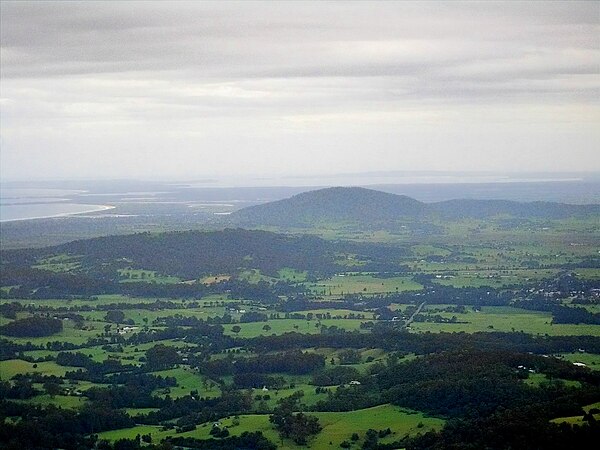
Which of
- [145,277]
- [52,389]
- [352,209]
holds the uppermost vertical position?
[352,209]

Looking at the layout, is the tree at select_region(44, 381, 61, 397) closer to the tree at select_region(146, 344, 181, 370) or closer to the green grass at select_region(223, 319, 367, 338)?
the tree at select_region(146, 344, 181, 370)

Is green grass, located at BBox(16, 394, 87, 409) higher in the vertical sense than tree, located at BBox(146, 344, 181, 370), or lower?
lower

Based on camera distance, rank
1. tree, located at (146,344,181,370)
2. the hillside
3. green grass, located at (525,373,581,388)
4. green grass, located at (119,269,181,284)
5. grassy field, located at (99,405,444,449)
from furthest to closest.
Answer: the hillside < green grass, located at (119,269,181,284) < tree, located at (146,344,181,370) < green grass, located at (525,373,581,388) < grassy field, located at (99,405,444,449)

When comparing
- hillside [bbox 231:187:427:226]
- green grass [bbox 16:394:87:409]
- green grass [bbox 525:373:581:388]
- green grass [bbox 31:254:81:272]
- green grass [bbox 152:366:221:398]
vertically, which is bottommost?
green grass [bbox 152:366:221:398]

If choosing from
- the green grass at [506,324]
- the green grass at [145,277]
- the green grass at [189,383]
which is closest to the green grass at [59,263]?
the green grass at [145,277]

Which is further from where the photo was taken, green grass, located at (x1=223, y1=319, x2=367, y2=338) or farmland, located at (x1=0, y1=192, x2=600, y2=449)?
green grass, located at (x1=223, y1=319, x2=367, y2=338)

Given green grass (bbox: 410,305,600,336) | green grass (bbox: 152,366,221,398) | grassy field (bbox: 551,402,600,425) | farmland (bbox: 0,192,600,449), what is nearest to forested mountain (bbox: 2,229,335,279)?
farmland (bbox: 0,192,600,449)

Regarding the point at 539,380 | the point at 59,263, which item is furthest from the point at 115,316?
the point at 539,380

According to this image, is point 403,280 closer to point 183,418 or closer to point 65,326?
point 65,326

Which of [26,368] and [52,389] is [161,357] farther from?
[52,389]
